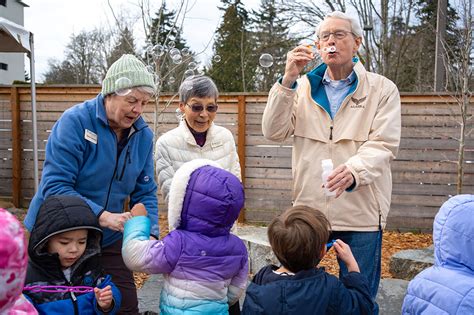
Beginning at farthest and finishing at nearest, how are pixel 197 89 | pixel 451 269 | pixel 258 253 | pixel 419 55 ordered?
1. pixel 419 55
2. pixel 258 253
3. pixel 197 89
4. pixel 451 269

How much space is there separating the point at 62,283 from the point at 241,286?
0.84 m

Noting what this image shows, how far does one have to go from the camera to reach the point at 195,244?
212cm

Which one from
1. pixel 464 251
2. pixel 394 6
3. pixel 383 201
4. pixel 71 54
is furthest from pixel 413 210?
pixel 71 54

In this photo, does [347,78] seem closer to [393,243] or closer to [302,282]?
[302,282]

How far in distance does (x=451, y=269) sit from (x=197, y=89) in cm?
178

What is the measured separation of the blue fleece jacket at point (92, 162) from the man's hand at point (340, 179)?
3.39 ft

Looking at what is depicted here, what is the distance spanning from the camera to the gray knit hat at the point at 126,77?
7.88 feet

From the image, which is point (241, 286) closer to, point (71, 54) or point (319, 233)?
point (319, 233)

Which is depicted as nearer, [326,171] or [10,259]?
[10,259]

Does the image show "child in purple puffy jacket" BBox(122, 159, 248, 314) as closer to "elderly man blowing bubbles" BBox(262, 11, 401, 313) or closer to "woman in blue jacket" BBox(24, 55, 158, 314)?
"woman in blue jacket" BBox(24, 55, 158, 314)

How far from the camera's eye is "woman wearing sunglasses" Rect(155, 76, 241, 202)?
2.99 metres

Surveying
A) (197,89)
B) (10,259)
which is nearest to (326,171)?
(197,89)

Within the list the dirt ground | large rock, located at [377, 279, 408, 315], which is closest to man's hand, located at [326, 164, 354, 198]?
large rock, located at [377, 279, 408, 315]

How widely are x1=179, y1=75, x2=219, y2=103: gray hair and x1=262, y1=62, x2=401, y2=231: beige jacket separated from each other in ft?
2.04
